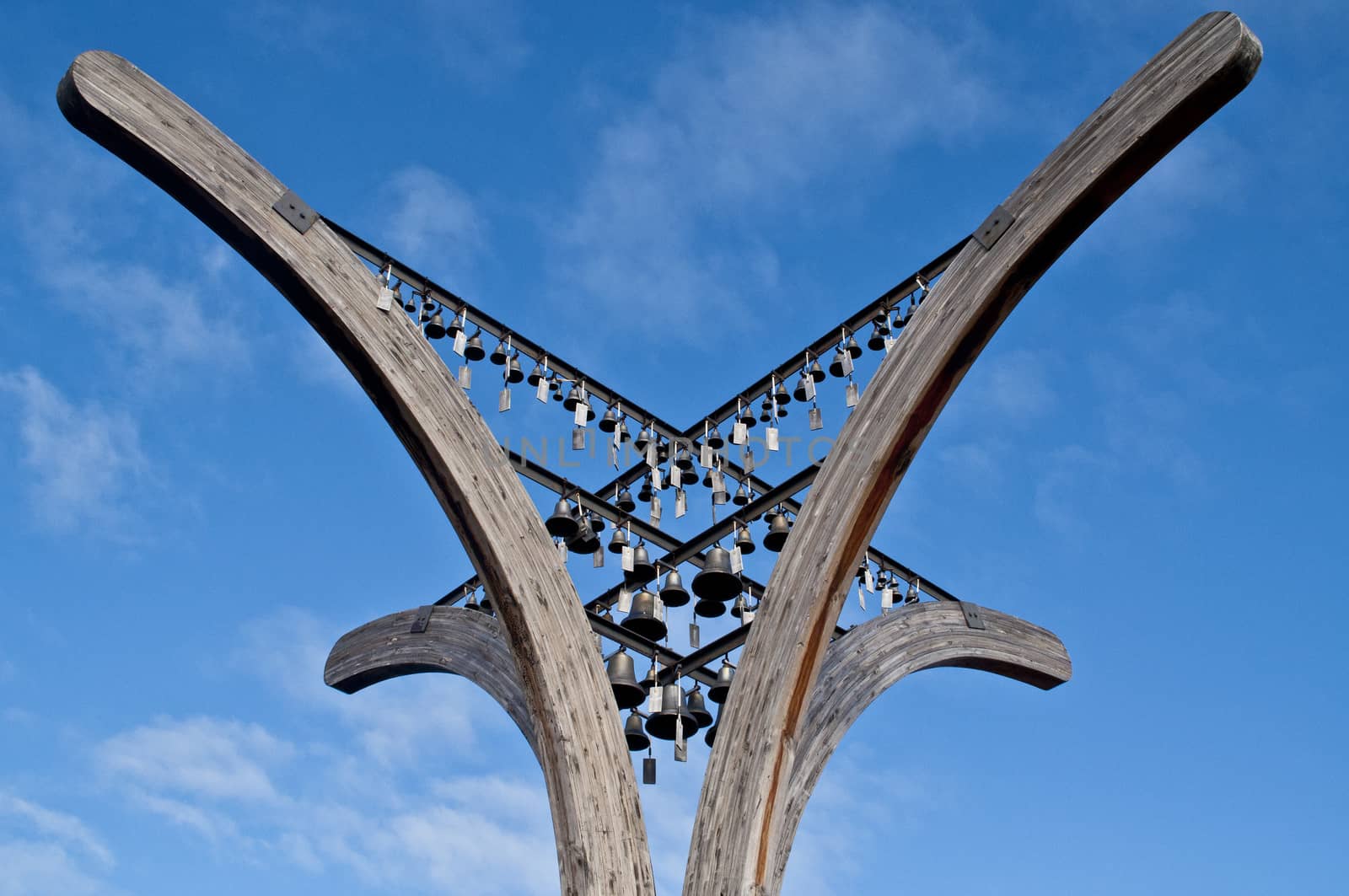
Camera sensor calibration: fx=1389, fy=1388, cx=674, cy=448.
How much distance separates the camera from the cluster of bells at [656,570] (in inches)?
291

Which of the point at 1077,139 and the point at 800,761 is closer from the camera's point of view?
the point at 1077,139

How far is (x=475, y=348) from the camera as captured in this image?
702 centimetres

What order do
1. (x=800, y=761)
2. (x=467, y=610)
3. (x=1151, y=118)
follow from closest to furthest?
1. (x=1151, y=118)
2. (x=800, y=761)
3. (x=467, y=610)

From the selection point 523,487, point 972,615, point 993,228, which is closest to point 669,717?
point 972,615

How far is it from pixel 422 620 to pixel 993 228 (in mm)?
3946

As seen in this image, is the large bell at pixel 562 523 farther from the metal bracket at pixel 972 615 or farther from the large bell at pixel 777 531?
the metal bracket at pixel 972 615

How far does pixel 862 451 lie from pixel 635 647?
2.52m

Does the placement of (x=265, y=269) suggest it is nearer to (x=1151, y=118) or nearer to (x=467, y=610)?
(x=467, y=610)

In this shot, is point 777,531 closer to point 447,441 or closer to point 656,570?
point 656,570

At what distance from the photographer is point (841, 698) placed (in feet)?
23.2

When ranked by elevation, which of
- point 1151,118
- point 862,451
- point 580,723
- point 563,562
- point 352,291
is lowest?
point 580,723

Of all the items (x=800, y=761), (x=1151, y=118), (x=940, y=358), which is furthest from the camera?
(x=800, y=761)

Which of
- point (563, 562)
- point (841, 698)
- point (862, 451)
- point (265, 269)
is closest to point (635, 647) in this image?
point (841, 698)

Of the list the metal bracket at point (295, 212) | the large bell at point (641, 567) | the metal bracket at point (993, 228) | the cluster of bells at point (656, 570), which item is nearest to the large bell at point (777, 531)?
the cluster of bells at point (656, 570)
